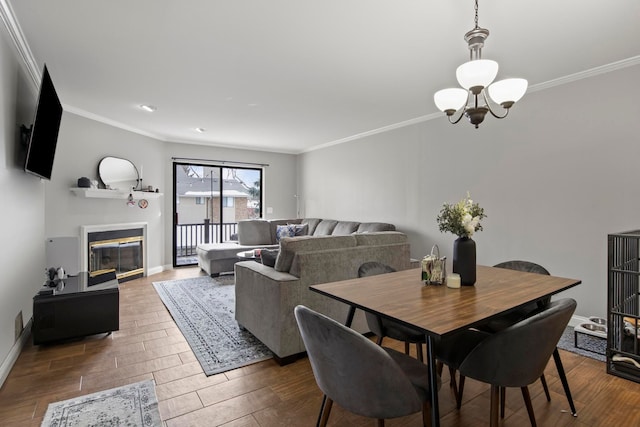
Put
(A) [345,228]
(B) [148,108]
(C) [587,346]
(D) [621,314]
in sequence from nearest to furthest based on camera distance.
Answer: (D) [621,314], (C) [587,346], (B) [148,108], (A) [345,228]

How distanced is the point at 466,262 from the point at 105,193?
4.88m

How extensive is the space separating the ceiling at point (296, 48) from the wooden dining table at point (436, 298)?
1723 mm

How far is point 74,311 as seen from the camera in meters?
2.87

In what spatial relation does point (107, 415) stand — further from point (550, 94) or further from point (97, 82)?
point (550, 94)

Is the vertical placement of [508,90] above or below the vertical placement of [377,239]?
above

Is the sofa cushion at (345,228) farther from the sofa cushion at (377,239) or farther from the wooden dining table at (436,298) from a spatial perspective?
the wooden dining table at (436,298)

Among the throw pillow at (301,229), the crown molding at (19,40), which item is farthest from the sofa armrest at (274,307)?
the throw pillow at (301,229)

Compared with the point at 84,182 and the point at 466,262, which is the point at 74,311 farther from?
the point at 466,262

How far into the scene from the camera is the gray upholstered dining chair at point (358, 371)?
1.21 metres

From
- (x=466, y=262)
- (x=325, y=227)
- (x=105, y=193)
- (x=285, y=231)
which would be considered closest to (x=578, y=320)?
(x=466, y=262)

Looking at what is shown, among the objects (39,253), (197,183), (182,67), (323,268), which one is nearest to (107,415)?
(323,268)

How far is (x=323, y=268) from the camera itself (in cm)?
267

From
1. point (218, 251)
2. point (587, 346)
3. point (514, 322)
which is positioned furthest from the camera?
point (218, 251)

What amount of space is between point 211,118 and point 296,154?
10.4 ft
